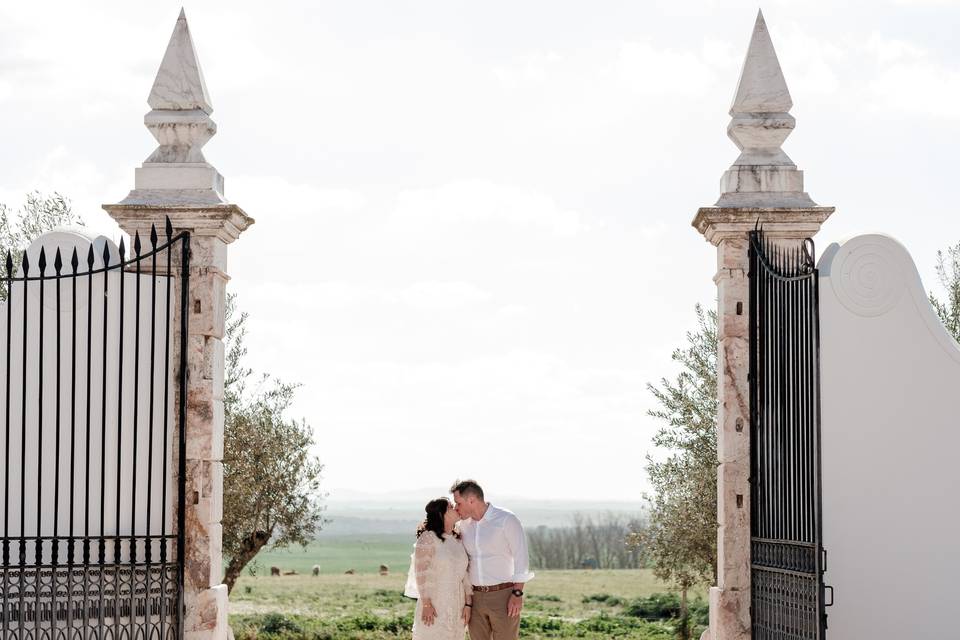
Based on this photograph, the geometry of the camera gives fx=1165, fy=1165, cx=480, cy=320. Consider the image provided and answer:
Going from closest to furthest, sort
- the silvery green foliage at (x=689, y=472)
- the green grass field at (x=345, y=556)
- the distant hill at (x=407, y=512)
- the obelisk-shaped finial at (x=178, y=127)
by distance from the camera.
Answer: the obelisk-shaped finial at (x=178, y=127) < the silvery green foliage at (x=689, y=472) < the green grass field at (x=345, y=556) < the distant hill at (x=407, y=512)

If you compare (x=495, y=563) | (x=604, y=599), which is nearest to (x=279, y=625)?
(x=604, y=599)

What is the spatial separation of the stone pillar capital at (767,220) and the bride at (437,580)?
282 cm

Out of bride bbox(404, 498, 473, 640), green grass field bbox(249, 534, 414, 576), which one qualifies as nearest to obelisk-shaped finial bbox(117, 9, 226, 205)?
bride bbox(404, 498, 473, 640)

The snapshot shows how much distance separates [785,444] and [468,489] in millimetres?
2219

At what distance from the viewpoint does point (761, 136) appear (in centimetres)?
870

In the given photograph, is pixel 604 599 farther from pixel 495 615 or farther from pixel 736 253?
pixel 736 253

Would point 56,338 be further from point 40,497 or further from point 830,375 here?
point 830,375

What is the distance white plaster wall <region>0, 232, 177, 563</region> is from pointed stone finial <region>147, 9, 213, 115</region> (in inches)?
46.9

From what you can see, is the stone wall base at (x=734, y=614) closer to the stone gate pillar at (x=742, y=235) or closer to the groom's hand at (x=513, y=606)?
the stone gate pillar at (x=742, y=235)

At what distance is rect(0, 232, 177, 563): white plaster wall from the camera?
27.2 feet

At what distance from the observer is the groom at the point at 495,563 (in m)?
8.23

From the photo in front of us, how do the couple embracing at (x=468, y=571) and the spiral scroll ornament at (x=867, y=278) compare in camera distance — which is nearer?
the couple embracing at (x=468, y=571)

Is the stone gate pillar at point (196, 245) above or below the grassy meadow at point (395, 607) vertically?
above

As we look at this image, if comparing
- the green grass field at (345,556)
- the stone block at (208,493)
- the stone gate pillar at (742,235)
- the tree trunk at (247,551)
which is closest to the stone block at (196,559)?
the stone block at (208,493)
